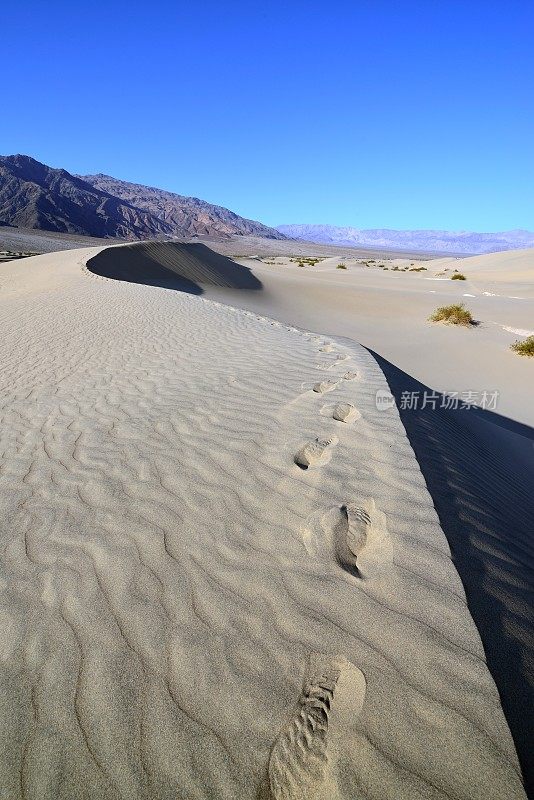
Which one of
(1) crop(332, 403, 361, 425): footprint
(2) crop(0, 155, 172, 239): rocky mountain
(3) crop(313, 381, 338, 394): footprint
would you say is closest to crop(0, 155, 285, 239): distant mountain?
(2) crop(0, 155, 172, 239): rocky mountain

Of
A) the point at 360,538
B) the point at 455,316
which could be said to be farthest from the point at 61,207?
the point at 360,538

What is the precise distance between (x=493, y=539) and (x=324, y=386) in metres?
2.62

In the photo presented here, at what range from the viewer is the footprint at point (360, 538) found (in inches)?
80.2

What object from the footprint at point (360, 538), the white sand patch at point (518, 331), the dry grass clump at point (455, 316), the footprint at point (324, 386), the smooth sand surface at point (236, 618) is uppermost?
the dry grass clump at point (455, 316)

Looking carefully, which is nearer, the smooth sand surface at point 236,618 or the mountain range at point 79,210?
the smooth sand surface at point 236,618

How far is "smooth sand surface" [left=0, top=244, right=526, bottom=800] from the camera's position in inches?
52.6

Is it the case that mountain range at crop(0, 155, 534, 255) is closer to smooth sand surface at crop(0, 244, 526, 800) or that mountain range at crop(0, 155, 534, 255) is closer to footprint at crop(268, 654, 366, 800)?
smooth sand surface at crop(0, 244, 526, 800)

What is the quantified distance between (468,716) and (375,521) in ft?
3.31

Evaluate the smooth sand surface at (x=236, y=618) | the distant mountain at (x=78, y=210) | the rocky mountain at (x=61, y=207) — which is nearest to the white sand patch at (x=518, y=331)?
the smooth sand surface at (x=236, y=618)

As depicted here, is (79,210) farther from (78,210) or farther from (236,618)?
(236,618)

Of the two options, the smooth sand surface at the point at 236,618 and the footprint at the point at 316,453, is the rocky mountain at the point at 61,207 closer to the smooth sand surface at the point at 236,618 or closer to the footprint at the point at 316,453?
the smooth sand surface at the point at 236,618

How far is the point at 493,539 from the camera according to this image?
236cm

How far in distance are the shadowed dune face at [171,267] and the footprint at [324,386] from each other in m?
15.0

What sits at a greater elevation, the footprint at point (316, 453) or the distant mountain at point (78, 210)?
the distant mountain at point (78, 210)
